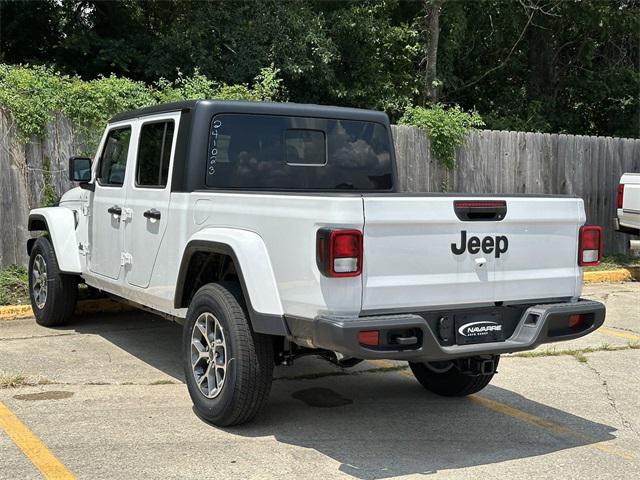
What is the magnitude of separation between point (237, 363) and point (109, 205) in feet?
8.57

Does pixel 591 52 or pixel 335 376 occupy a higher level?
pixel 591 52

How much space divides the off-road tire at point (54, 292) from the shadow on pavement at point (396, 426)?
5.32 feet

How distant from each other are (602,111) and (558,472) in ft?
62.0

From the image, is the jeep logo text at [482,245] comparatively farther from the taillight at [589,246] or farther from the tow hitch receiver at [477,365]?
the tow hitch receiver at [477,365]

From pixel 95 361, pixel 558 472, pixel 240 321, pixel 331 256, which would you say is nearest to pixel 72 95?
pixel 95 361

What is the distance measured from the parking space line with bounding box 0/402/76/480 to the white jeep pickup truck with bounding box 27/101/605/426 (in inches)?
38.9

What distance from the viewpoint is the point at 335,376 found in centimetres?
656

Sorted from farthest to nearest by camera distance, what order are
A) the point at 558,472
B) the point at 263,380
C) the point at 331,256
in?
1. the point at 263,380
2. the point at 558,472
3. the point at 331,256

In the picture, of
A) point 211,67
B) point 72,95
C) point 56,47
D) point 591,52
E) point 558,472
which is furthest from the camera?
point 591,52

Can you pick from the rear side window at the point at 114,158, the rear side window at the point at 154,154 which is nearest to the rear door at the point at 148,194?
the rear side window at the point at 154,154

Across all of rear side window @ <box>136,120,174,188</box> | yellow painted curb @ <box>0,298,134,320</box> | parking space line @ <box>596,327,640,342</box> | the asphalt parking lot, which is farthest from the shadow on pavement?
parking space line @ <box>596,327,640,342</box>

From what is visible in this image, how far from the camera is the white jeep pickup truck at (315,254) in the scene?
4340 mm

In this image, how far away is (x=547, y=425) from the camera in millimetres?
5387

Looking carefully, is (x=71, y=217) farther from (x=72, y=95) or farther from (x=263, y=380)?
(x=263, y=380)
